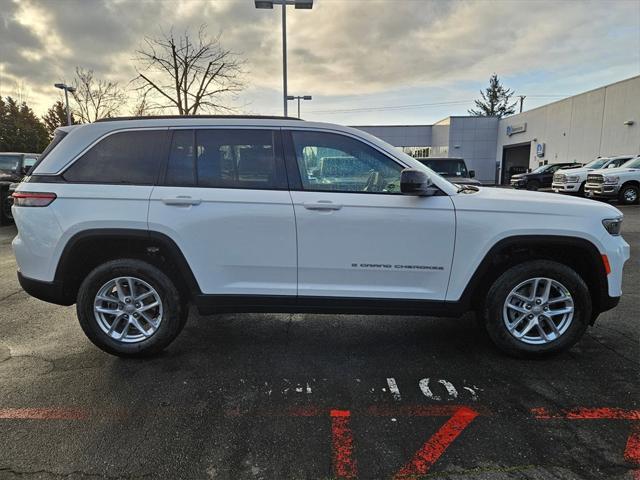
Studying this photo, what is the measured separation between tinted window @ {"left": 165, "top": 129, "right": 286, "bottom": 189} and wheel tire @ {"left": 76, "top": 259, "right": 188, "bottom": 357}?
30.1 inches

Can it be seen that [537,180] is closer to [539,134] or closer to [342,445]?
[539,134]

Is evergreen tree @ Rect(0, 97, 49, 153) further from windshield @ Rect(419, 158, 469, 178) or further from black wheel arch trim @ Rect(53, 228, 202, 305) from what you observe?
black wheel arch trim @ Rect(53, 228, 202, 305)

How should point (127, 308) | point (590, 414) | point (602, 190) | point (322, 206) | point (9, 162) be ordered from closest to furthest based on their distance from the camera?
point (590, 414)
point (322, 206)
point (127, 308)
point (9, 162)
point (602, 190)

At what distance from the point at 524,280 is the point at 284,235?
1.94 metres

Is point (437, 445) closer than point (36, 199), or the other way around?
point (437, 445)

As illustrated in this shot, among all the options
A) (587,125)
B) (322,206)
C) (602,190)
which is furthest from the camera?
(587,125)

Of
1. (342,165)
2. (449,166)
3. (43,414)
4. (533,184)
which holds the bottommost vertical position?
(43,414)

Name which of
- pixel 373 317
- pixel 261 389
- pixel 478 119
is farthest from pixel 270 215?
pixel 478 119

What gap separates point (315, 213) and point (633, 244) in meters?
8.23

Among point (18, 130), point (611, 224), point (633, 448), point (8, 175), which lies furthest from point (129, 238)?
point (18, 130)

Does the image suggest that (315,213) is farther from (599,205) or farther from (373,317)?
(599,205)

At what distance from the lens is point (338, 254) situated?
11.0 ft

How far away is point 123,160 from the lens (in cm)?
345

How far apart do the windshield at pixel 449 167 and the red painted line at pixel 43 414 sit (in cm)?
1163
